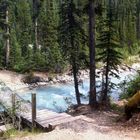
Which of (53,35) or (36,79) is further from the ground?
(53,35)

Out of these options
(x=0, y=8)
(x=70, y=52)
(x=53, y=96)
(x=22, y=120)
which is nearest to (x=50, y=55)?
(x=0, y=8)

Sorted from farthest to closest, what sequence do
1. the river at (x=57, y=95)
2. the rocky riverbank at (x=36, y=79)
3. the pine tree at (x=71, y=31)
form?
the rocky riverbank at (x=36, y=79)
the river at (x=57, y=95)
the pine tree at (x=71, y=31)

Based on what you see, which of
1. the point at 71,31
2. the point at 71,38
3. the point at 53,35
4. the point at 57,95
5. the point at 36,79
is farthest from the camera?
the point at 53,35

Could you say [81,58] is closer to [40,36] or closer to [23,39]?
[23,39]

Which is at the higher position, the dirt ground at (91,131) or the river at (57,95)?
the dirt ground at (91,131)

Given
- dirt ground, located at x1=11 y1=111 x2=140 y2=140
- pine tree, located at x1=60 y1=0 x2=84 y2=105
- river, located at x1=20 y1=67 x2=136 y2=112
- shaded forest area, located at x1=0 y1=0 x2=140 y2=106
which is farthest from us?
river, located at x1=20 y1=67 x2=136 y2=112

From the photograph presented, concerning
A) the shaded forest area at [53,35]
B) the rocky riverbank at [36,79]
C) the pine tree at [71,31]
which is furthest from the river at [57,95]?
the pine tree at [71,31]

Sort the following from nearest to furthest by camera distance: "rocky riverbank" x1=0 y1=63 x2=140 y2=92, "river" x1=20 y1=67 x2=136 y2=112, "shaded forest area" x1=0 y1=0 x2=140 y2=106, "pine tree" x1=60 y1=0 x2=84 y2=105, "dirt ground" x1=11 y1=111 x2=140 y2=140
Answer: "dirt ground" x1=11 y1=111 x2=140 y2=140 → "shaded forest area" x1=0 y1=0 x2=140 y2=106 → "pine tree" x1=60 y1=0 x2=84 y2=105 → "river" x1=20 y1=67 x2=136 y2=112 → "rocky riverbank" x1=0 y1=63 x2=140 y2=92

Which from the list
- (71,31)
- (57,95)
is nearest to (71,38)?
(71,31)

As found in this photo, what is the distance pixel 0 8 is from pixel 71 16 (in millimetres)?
22679

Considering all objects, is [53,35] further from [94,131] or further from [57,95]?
[94,131]

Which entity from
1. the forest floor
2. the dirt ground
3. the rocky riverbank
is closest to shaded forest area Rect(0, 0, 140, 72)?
the rocky riverbank

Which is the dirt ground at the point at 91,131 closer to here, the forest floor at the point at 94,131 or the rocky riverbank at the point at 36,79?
the forest floor at the point at 94,131

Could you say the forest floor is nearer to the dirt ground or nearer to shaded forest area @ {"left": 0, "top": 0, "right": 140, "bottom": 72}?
the dirt ground
